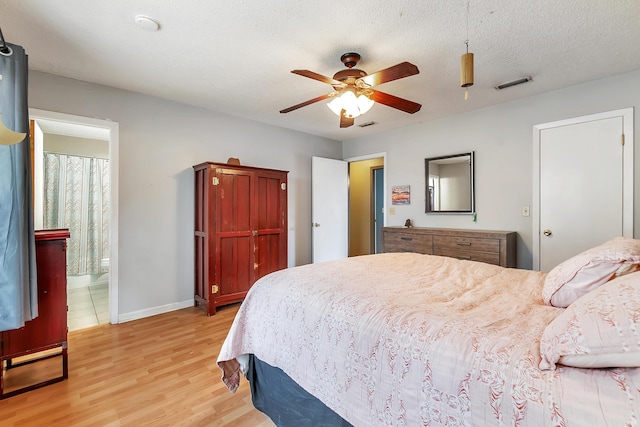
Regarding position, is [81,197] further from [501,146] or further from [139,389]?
[501,146]

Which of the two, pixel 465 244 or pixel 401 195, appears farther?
pixel 401 195

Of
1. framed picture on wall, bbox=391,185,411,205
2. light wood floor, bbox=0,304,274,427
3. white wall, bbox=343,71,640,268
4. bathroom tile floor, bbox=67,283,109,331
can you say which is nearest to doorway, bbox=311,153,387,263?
framed picture on wall, bbox=391,185,411,205

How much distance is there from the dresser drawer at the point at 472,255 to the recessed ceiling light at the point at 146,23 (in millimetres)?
3405

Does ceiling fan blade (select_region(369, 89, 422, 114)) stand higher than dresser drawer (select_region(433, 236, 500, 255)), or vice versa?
ceiling fan blade (select_region(369, 89, 422, 114))

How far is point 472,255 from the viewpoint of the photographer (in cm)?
324

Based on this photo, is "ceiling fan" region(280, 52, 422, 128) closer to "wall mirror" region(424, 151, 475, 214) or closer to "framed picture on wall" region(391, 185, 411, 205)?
"wall mirror" region(424, 151, 475, 214)

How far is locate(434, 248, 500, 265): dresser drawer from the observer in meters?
3.09

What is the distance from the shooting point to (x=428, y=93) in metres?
3.07

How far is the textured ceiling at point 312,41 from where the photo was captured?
178 cm

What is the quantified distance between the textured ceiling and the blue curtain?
1.42ft

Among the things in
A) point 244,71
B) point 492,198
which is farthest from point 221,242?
point 492,198

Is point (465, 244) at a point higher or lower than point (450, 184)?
lower

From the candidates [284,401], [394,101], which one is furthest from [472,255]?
[284,401]

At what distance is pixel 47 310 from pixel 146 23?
80.7 inches
